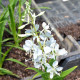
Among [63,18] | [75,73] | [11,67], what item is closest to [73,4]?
[63,18]

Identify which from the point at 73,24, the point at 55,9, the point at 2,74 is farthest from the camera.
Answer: the point at 55,9

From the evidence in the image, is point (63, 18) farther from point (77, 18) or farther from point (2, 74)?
point (2, 74)

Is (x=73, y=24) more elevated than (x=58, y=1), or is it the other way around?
(x=58, y=1)

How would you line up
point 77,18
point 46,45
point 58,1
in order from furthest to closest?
point 58,1 → point 77,18 → point 46,45

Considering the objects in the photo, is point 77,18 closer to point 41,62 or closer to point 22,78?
point 22,78

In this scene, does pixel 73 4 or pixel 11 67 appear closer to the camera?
pixel 11 67

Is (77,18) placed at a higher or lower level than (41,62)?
lower

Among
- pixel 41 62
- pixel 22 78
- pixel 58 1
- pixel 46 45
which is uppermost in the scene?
pixel 46 45

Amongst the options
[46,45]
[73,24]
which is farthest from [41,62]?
[73,24]

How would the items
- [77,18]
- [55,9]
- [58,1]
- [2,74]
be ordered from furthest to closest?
[58,1], [55,9], [77,18], [2,74]
